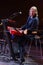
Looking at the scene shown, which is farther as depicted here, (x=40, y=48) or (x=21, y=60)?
(x=40, y=48)

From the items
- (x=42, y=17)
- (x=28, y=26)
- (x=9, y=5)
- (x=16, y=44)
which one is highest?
(x=9, y=5)

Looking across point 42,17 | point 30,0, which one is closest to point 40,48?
point 42,17

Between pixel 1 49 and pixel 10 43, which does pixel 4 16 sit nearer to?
pixel 1 49

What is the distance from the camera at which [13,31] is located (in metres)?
3.01

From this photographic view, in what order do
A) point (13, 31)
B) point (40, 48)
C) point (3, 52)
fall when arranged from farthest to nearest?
point (40, 48) → point (3, 52) → point (13, 31)

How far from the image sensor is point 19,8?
18.8 ft

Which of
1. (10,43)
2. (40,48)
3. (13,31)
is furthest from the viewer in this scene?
(40,48)

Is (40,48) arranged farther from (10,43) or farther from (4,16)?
(10,43)

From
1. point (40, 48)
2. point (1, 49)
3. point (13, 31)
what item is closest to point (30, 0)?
point (40, 48)

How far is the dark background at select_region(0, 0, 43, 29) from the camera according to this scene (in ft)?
18.5

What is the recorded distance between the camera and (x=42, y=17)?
5738 mm

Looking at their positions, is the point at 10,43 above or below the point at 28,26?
below

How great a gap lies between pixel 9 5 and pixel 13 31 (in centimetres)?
294

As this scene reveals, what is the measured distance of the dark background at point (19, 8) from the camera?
564 centimetres
